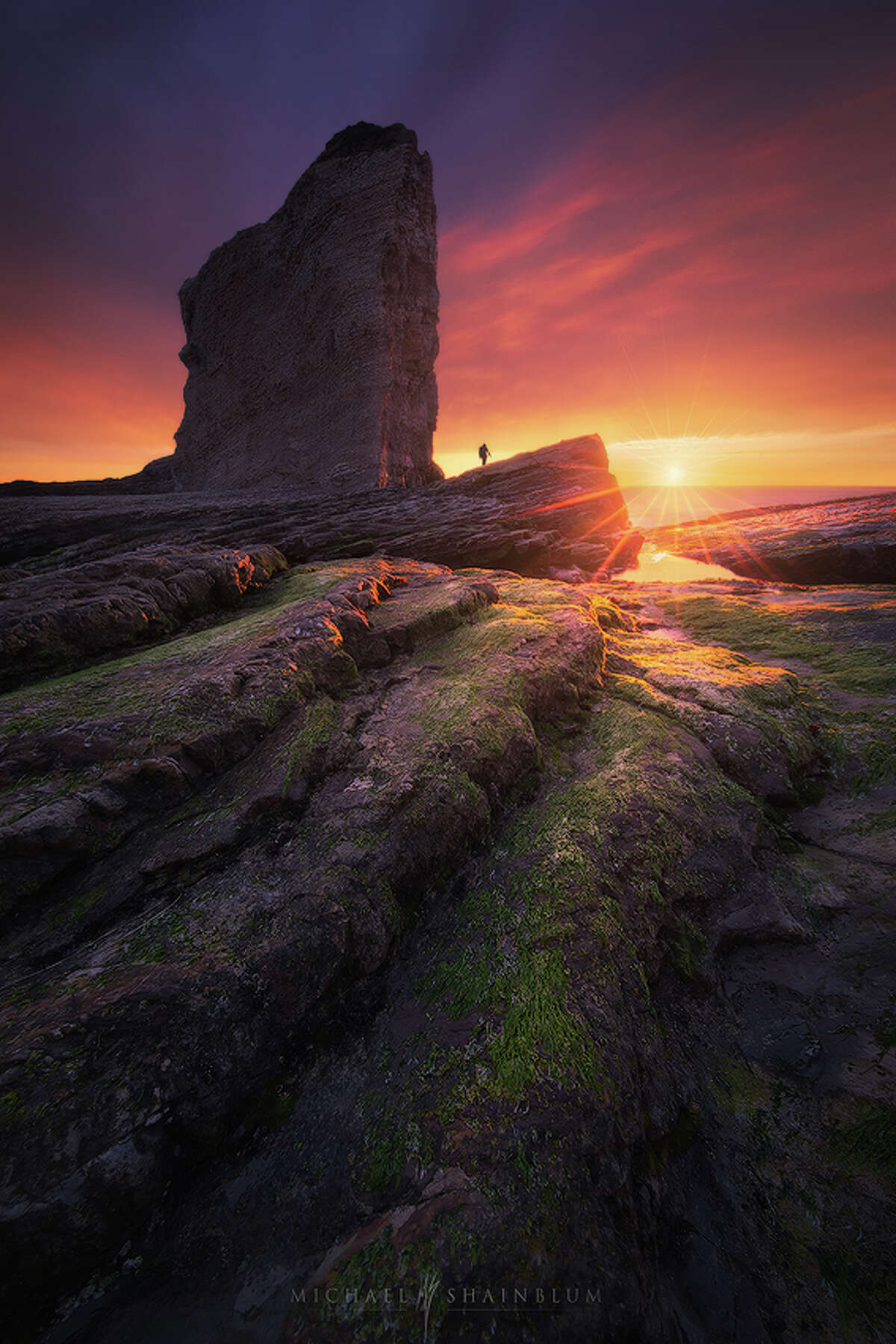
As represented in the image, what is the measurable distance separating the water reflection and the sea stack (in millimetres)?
15804

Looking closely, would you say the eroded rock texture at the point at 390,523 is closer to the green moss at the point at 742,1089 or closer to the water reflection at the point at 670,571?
the water reflection at the point at 670,571

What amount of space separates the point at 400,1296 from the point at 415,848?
3465mm

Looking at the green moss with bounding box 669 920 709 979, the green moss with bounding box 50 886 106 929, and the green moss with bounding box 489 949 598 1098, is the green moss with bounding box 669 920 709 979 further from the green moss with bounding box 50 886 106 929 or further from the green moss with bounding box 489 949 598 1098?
the green moss with bounding box 50 886 106 929

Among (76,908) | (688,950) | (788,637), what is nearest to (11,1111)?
(76,908)

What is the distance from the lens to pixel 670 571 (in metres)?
29.9

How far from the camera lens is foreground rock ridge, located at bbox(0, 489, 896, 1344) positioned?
340cm

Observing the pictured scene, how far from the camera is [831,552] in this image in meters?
23.0

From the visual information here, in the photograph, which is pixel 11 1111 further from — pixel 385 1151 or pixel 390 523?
pixel 390 523

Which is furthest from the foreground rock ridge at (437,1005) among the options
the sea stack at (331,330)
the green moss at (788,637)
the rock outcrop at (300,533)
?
the sea stack at (331,330)

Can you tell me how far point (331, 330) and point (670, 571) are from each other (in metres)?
25.9

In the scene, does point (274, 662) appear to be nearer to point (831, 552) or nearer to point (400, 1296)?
point (400, 1296)

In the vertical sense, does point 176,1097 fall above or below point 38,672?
below

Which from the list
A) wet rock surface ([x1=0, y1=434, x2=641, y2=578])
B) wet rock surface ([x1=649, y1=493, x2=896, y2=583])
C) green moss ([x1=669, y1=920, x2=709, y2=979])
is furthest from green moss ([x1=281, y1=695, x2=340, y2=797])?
wet rock surface ([x1=649, y1=493, x2=896, y2=583])

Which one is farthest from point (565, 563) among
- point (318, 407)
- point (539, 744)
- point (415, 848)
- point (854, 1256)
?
point (854, 1256)
